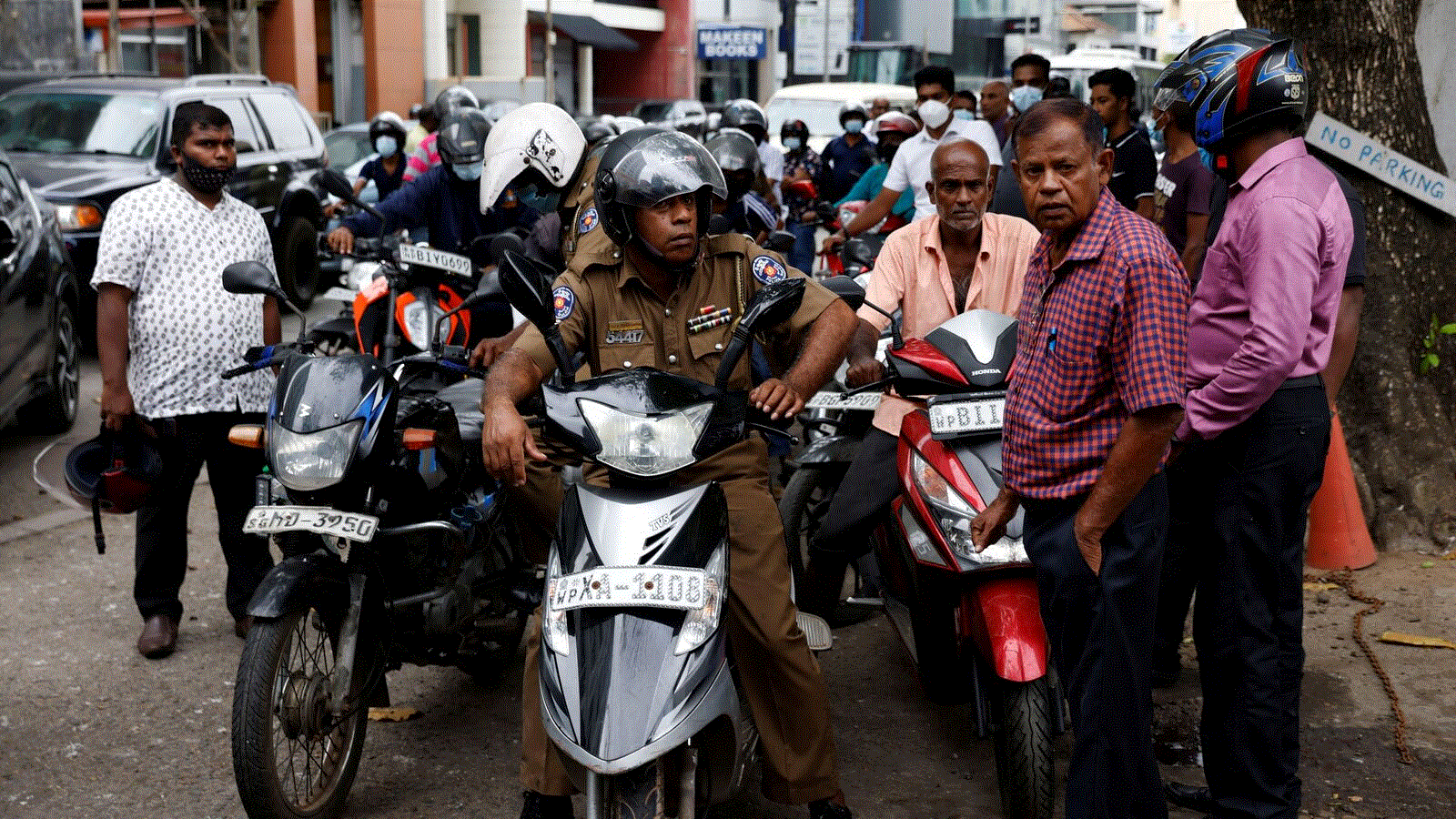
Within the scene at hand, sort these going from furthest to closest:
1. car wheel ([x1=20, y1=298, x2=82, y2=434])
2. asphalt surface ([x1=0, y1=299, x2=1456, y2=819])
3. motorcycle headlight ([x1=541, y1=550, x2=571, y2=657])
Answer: car wheel ([x1=20, y1=298, x2=82, y2=434]), asphalt surface ([x1=0, y1=299, x2=1456, y2=819]), motorcycle headlight ([x1=541, y1=550, x2=571, y2=657])

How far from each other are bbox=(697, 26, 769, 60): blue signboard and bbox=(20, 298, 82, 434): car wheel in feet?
→ 138

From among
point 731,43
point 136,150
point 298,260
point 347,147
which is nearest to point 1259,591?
point 136,150

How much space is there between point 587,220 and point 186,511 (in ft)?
6.20

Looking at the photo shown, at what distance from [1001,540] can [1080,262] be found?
0.97 metres

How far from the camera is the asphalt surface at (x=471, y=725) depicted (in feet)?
13.8

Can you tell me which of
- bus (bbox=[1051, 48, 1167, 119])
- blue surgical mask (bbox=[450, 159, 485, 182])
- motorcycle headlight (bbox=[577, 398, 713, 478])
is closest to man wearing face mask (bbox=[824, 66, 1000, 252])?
blue surgical mask (bbox=[450, 159, 485, 182])

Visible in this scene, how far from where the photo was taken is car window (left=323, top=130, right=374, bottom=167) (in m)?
18.3

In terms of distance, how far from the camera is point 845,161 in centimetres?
1520

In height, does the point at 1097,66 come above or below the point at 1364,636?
above

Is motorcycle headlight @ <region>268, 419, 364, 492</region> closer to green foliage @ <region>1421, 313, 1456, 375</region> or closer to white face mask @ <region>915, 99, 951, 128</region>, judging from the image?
green foliage @ <region>1421, 313, 1456, 375</region>

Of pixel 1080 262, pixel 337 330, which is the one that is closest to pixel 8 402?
pixel 337 330

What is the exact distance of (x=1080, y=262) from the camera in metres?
3.16

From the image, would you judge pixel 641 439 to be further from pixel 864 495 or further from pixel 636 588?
pixel 864 495

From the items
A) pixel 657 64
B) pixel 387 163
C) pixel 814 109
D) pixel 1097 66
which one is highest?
pixel 657 64
